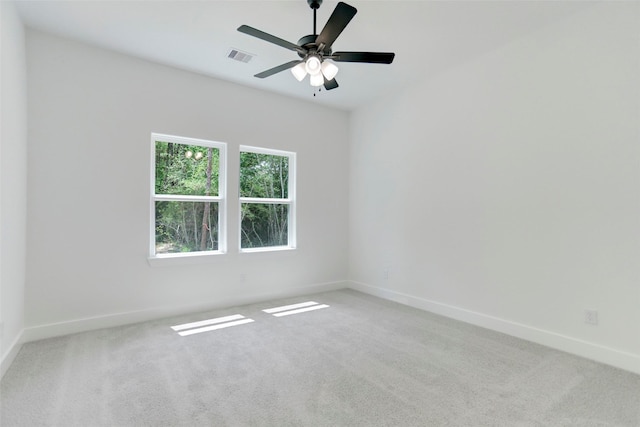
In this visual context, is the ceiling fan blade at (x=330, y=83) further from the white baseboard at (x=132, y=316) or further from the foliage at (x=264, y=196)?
the white baseboard at (x=132, y=316)

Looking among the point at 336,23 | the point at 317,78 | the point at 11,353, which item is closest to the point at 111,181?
the point at 11,353

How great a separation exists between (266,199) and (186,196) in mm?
1070

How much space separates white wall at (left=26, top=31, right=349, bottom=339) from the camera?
304cm

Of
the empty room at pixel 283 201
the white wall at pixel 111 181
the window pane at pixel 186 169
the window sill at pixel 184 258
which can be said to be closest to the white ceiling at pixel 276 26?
the empty room at pixel 283 201

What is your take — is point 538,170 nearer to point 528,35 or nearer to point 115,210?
point 528,35

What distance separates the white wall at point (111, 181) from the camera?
3037mm

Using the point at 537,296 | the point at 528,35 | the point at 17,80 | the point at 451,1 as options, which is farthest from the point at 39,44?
the point at 537,296

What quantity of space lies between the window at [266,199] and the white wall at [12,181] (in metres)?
2.15

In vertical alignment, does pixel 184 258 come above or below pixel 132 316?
above

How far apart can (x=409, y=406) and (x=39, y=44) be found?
434 cm

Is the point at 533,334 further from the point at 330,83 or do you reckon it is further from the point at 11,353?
the point at 11,353

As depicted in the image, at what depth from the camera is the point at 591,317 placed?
2.70 metres

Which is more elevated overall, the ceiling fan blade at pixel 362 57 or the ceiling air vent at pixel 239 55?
the ceiling air vent at pixel 239 55

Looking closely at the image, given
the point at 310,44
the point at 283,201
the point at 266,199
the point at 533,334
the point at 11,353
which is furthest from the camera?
the point at 283,201
